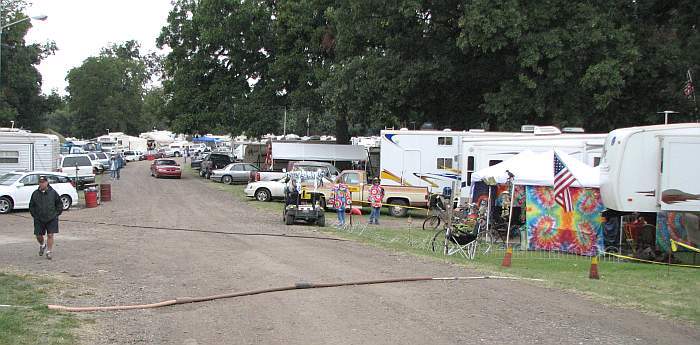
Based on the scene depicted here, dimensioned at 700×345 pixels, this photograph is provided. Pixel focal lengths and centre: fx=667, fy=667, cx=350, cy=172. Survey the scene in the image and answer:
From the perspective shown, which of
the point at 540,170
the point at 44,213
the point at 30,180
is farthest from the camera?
the point at 30,180

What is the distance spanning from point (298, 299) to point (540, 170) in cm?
952

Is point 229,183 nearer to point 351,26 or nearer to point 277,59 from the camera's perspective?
point 277,59

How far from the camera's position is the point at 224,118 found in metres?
43.9

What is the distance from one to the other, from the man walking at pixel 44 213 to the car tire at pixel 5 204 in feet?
37.3

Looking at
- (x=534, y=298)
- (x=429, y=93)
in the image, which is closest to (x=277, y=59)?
(x=429, y=93)

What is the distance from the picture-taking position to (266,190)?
1175 inches

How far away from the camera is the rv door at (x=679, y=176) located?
46.5 feet

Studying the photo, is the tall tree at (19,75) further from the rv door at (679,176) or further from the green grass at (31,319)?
the rv door at (679,176)

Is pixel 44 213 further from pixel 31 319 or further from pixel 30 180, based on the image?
pixel 30 180

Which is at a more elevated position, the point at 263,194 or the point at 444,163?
the point at 444,163

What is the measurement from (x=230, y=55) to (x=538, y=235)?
32.5 metres

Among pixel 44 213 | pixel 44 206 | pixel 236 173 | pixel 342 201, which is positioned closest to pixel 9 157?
pixel 236 173

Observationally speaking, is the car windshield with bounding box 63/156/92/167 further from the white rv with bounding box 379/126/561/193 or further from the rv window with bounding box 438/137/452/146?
the rv window with bounding box 438/137/452/146

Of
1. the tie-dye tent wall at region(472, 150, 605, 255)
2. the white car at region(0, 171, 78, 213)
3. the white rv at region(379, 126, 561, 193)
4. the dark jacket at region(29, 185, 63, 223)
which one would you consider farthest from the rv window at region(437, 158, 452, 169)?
the dark jacket at region(29, 185, 63, 223)
